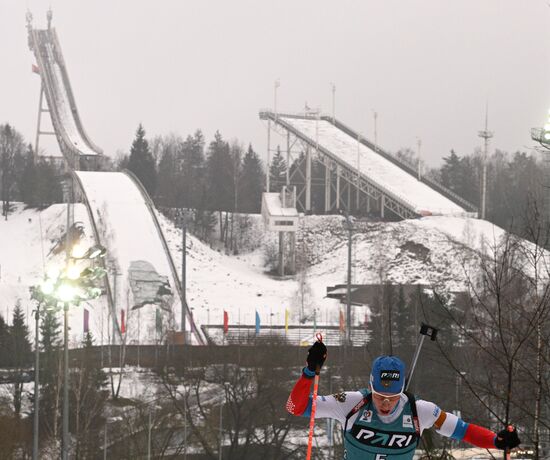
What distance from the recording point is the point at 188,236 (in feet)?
265

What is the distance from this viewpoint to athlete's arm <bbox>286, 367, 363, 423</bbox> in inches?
250

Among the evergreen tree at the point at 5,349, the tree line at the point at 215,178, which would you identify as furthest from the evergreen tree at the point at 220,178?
the evergreen tree at the point at 5,349

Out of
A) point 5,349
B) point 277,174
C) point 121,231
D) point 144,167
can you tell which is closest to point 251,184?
point 277,174

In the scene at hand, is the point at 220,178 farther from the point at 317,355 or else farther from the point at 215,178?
the point at 317,355

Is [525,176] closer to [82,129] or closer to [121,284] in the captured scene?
[82,129]

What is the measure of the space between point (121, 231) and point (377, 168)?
28.9 m

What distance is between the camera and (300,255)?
81.4m

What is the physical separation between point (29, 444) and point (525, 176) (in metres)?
91.1

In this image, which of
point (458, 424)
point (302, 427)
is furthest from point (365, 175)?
point (458, 424)

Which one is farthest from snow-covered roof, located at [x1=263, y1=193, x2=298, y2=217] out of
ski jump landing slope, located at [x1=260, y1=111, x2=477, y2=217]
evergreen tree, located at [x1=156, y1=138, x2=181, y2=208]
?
evergreen tree, located at [x1=156, y1=138, x2=181, y2=208]

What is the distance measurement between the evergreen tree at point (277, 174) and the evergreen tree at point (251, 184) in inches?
93.5

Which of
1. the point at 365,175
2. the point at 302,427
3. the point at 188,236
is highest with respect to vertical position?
the point at 365,175

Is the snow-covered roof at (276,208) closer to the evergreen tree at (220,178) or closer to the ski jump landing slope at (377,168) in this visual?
the ski jump landing slope at (377,168)

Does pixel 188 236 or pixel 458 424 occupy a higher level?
pixel 188 236
